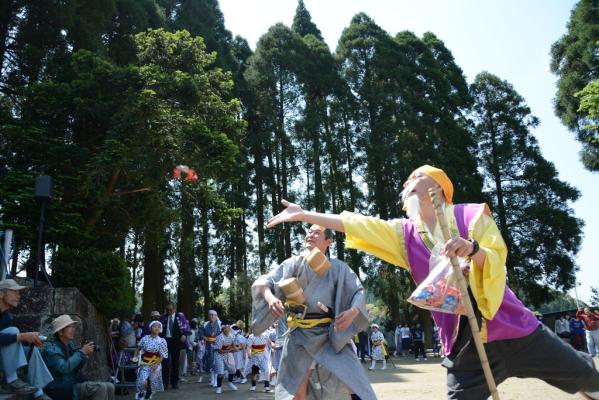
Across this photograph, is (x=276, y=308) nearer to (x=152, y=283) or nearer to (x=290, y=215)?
(x=290, y=215)

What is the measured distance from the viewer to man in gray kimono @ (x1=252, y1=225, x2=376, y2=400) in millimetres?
3939

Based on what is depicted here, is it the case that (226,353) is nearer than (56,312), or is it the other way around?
(56,312)

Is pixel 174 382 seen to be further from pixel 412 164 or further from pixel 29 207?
pixel 412 164

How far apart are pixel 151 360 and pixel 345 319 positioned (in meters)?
7.40

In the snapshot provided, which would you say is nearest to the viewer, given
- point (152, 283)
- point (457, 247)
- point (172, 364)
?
point (457, 247)

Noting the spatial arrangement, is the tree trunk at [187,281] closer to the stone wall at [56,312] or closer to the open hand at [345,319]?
the stone wall at [56,312]

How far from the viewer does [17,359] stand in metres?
5.64

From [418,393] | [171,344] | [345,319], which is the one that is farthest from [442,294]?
[171,344]

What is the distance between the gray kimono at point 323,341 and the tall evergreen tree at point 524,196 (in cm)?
2518

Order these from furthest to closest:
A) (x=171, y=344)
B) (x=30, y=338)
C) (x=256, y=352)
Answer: (x=256, y=352)
(x=171, y=344)
(x=30, y=338)

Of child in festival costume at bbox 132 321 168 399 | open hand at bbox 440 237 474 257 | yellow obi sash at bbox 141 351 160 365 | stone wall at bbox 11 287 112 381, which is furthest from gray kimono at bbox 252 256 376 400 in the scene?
yellow obi sash at bbox 141 351 160 365

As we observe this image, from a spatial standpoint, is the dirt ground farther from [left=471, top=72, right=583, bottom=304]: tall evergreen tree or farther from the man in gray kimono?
[left=471, top=72, right=583, bottom=304]: tall evergreen tree

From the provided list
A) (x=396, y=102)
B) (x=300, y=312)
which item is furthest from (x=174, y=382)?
(x=396, y=102)

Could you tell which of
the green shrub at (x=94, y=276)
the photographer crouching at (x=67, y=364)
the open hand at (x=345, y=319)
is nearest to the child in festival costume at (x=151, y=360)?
the green shrub at (x=94, y=276)
